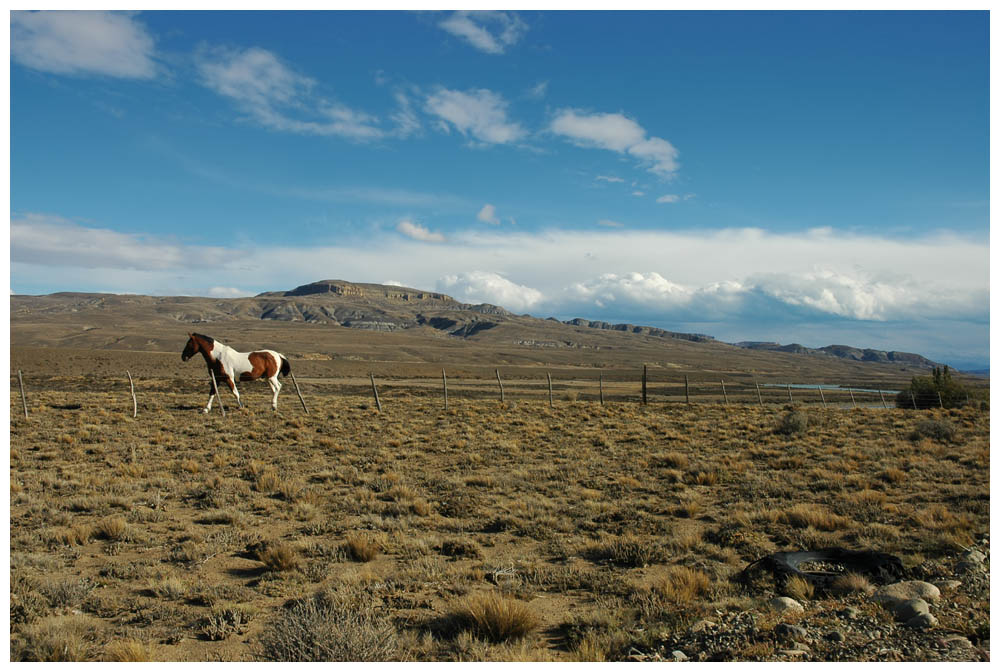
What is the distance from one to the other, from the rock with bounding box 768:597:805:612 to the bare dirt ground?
22cm

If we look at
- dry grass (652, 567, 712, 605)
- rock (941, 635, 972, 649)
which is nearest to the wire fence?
dry grass (652, 567, 712, 605)

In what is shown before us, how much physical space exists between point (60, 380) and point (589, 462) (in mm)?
45147

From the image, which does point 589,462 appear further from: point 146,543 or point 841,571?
point 146,543

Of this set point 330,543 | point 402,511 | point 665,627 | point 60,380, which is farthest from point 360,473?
point 60,380

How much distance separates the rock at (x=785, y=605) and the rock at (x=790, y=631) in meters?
0.71

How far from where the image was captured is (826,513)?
9875mm

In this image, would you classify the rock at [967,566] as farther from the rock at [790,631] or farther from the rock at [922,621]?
the rock at [790,631]

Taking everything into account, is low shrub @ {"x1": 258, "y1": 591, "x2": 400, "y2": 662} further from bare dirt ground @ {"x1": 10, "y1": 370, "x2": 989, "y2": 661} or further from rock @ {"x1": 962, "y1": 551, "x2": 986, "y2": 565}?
rock @ {"x1": 962, "y1": 551, "x2": 986, "y2": 565}

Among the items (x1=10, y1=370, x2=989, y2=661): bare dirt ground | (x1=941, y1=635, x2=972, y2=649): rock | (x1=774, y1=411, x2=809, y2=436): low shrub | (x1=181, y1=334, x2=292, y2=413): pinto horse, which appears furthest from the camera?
(x1=181, y1=334, x2=292, y2=413): pinto horse

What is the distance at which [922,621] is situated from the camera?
5148 millimetres

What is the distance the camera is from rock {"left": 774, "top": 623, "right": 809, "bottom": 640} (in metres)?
4.93

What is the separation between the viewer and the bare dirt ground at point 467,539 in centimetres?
528

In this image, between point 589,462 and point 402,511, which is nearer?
point 402,511

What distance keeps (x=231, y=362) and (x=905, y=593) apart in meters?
21.5
